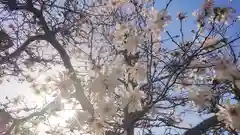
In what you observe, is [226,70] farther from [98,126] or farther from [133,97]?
[98,126]

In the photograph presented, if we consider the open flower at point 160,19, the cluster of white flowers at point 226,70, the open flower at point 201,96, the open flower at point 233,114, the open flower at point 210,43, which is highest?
the open flower at point 160,19

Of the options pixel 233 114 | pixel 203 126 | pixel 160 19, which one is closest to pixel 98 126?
pixel 233 114

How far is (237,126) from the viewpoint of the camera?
5.53 ft

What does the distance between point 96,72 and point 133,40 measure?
0.41 metres

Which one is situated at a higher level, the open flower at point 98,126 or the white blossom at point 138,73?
the white blossom at point 138,73

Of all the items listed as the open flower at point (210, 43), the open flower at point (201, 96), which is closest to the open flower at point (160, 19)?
the open flower at point (210, 43)

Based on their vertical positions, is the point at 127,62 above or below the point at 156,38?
below

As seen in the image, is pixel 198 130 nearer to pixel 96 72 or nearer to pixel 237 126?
pixel 237 126

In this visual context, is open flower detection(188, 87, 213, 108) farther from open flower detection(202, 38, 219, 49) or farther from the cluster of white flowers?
open flower detection(202, 38, 219, 49)

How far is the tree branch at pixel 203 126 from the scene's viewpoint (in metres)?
2.78

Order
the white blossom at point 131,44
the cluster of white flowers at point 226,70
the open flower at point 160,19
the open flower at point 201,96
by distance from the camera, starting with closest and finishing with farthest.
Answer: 1. the cluster of white flowers at point 226,70
2. the open flower at point 201,96
3. the white blossom at point 131,44
4. the open flower at point 160,19

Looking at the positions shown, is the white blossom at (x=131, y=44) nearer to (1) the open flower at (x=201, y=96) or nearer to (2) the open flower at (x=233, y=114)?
(1) the open flower at (x=201, y=96)

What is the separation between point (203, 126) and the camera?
286 centimetres

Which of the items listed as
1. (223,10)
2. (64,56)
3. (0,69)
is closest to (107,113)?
(223,10)
